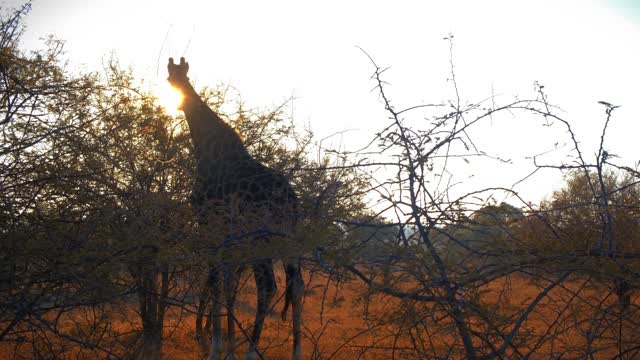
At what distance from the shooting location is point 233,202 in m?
3.23

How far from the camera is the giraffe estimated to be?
2.88 meters

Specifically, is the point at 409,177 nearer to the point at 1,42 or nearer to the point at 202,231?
the point at 202,231

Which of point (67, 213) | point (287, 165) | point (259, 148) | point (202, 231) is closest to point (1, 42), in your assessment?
point (67, 213)

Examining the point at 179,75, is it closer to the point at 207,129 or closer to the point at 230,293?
the point at 207,129

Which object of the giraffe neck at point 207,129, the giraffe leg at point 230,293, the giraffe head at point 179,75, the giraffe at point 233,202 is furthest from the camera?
the giraffe head at point 179,75

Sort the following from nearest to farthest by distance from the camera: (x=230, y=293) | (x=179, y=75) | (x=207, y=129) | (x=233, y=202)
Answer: (x=233, y=202)
(x=230, y=293)
(x=207, y=129)
(x=179, y=75)

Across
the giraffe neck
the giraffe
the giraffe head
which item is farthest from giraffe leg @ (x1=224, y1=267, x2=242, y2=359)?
the giraffe head

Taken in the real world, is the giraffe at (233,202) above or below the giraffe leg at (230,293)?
above

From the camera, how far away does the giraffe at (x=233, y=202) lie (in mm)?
2881

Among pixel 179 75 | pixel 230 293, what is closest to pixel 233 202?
pixel 230 293

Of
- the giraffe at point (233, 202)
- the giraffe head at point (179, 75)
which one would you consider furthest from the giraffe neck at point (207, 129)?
the giraffe head at point (179, 75)

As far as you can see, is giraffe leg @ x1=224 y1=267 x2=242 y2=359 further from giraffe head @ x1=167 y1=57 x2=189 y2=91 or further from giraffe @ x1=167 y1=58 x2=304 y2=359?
giraffe head @ x1=167 y1=57 x2=189 y2=91

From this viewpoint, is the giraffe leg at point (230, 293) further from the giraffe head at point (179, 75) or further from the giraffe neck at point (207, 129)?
the giraffe head at point (179, 75)

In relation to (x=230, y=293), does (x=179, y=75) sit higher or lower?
higher
